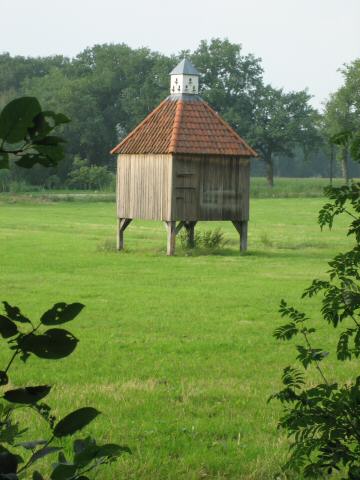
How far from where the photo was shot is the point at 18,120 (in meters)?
1.48

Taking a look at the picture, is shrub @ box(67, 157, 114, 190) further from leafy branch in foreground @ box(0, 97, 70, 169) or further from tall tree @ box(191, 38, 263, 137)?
leafy branch in foreground @ box(0, 97, 70, 169)

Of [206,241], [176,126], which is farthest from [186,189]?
[206,241]

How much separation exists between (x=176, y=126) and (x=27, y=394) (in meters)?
24.4

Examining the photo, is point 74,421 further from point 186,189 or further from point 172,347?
point 186,189

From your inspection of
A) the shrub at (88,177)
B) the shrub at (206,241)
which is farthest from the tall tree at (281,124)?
the shrub at (206,241)

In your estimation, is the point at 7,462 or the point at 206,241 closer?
the point at 7,462

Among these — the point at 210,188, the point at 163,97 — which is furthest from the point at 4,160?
the point at 163,97

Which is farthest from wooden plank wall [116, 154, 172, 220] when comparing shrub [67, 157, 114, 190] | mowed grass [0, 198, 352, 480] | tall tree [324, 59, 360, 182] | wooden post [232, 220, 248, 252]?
tall tree [324, 59, 360, 182]

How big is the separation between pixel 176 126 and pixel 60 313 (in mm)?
24423

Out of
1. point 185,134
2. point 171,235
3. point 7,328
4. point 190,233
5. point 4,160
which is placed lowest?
point 190,233

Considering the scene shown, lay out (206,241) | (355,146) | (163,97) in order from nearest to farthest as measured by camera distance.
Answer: (355,146) → (206,241) → (163,97)

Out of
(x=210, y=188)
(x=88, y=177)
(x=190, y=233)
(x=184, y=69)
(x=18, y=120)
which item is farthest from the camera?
(x=88, y=177)

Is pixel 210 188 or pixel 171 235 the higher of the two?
pixel 210 188

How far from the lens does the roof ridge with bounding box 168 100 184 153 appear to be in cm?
2508
